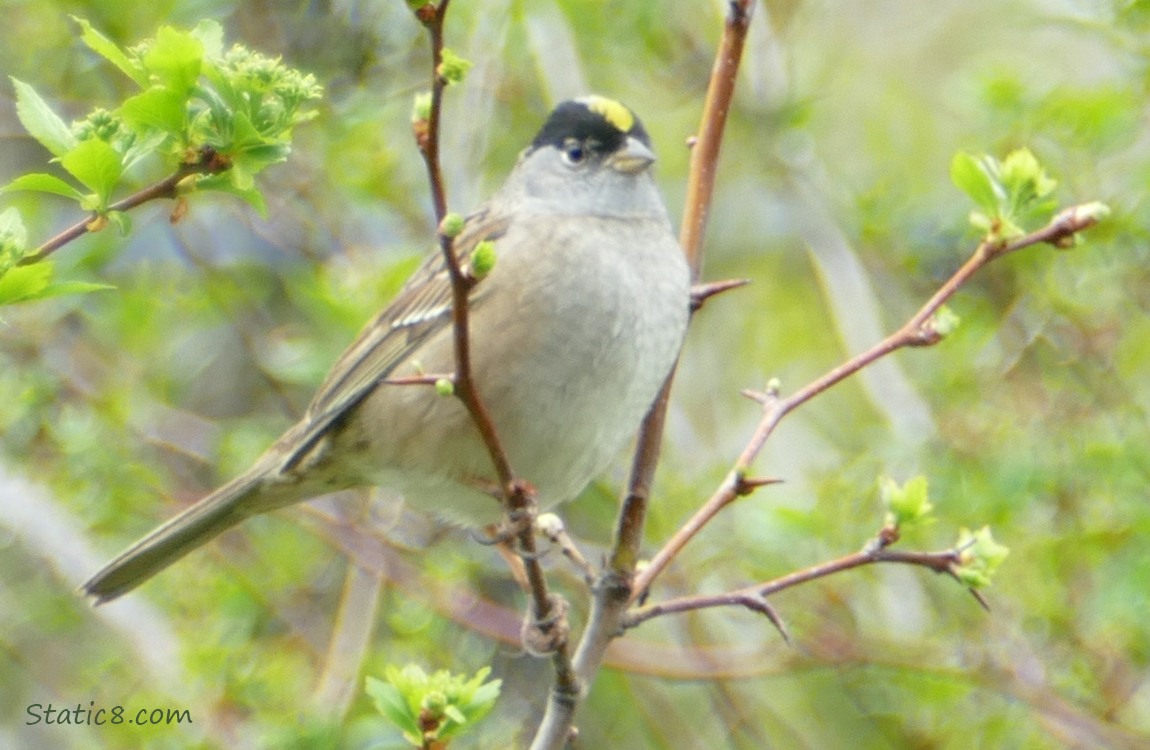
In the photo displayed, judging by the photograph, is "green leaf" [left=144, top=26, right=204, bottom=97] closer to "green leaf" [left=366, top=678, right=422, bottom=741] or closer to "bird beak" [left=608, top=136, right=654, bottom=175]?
"green leaf" [left=366, top=678, right=422, bottom=741]

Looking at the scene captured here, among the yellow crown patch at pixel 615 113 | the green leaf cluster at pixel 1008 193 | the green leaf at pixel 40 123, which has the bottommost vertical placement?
the yellow crown patch at pixel 615 113

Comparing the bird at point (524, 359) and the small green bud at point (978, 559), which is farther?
the bird at point (524, 359)

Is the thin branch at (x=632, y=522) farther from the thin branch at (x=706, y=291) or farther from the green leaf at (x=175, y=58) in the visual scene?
the green leaf at (x=175, y=58)

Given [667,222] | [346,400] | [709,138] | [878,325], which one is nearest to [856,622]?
[878,325]

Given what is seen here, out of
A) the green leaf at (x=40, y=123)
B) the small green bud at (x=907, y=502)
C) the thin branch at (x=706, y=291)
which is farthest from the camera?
the thin branch at (x=706, y=291)

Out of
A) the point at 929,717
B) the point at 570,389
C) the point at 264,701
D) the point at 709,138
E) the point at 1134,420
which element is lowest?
the point at 929,717

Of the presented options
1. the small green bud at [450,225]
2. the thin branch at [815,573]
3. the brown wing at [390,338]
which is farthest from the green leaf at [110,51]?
the brown wing at [390,338]

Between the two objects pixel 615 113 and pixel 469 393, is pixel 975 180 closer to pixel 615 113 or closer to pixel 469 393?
pixel 469 393

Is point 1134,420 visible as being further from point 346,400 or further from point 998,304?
point 346,400
